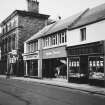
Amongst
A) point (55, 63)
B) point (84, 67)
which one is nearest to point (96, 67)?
point (84, 67)

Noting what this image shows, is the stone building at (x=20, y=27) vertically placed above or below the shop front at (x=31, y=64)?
above

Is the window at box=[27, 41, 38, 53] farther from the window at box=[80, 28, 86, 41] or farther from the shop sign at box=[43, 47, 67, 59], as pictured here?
the window at box=[80, 28, 86, 41]

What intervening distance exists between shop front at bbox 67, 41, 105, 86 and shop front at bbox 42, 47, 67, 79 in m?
1.99

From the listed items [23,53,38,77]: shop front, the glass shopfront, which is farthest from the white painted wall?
the glass shopfront

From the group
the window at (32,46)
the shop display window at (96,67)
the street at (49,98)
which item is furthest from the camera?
the window at (32,46)

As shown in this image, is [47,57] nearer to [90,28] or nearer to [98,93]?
[90,28]

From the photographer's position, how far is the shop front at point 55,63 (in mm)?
Answer: 23997

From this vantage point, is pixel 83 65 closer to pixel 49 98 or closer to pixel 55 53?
pixel 55 53

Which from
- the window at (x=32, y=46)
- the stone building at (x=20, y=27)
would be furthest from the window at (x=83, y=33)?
the stone building at (x=20, y=27)

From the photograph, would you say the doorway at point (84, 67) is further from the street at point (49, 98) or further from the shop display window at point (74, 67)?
the street at point (49, 98)

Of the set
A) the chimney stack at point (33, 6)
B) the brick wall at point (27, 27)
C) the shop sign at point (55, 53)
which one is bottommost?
the shop sign at point (55, 53)

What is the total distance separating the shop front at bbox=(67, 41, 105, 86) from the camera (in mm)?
17625

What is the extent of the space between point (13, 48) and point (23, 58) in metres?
5.32

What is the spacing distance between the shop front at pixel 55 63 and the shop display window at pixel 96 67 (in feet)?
Result: 15.7
